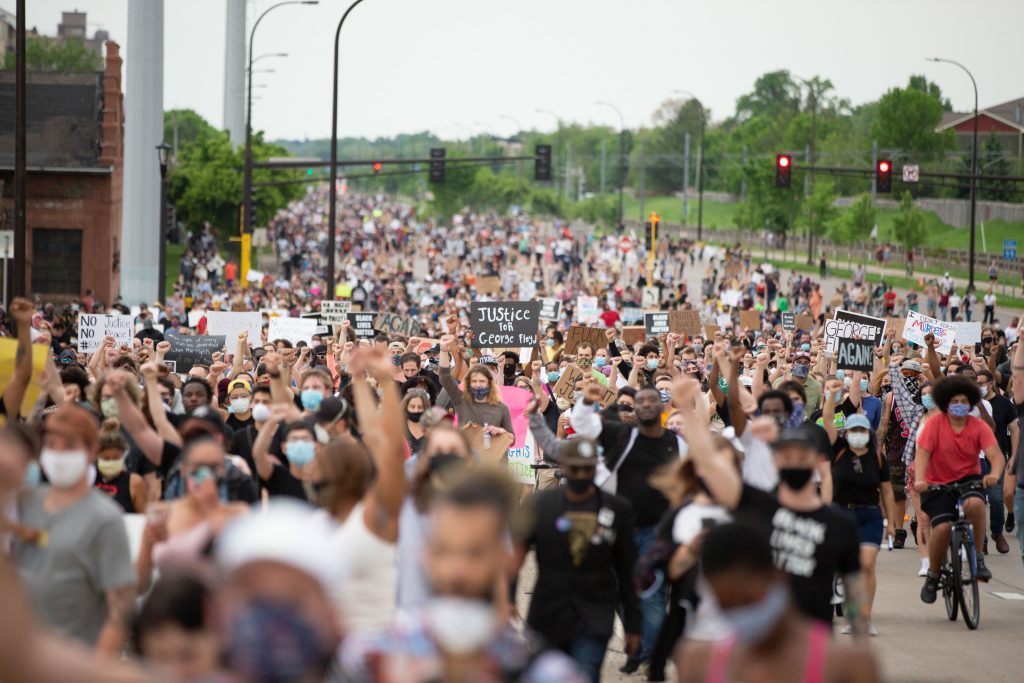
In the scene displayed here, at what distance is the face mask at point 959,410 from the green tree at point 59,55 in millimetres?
123087

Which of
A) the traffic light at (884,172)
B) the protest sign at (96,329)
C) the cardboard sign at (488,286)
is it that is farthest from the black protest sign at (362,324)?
the cardboard sign at (488,286)

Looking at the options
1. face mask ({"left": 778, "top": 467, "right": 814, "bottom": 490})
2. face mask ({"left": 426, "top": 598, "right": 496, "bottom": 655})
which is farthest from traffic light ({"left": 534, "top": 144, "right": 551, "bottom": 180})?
face mask ({"left": 426, "top": 598, "right": 496, "bottom": 655})

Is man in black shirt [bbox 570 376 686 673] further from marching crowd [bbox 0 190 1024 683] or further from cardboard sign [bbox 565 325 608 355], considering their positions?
cardboard sign [bbox 565 325 608 355]

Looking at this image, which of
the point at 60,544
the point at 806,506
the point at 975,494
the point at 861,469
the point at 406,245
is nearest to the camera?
the point at 60,544

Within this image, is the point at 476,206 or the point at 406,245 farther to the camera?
the point at 476,206

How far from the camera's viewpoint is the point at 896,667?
10.8 metres

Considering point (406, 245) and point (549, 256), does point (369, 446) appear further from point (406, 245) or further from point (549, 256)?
point (406, 245)

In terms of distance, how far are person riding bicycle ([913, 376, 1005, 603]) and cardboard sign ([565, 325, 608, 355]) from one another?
1177 centimetres

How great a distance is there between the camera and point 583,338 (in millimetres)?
24828

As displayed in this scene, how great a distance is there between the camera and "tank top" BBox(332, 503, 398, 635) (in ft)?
19.2

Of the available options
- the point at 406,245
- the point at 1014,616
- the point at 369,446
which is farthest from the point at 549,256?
the point at 369,446

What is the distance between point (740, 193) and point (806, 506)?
437 ft

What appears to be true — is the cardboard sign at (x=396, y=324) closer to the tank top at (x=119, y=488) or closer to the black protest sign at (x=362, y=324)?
the black protest sign at (x=362, y=324)

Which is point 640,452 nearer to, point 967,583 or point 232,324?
point 967,583
